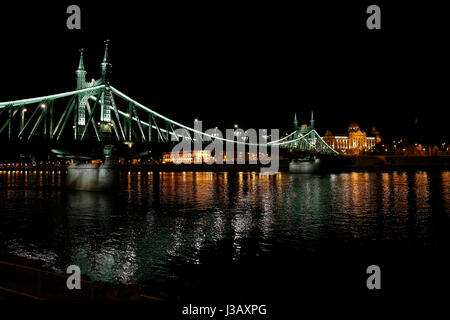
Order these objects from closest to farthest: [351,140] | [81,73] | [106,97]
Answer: [106,97], [81,73], [351,140]

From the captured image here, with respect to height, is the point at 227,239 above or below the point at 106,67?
below

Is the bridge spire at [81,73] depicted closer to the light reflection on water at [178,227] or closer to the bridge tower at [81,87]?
the bridge tower at [81,87]

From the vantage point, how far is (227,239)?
45.7ft

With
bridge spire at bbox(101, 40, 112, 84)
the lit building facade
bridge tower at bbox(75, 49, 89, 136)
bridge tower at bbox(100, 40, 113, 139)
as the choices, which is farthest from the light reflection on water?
the lit building facade

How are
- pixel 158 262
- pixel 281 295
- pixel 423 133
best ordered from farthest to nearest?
pixel 423 133
pixel 158 262
pixel 281 295

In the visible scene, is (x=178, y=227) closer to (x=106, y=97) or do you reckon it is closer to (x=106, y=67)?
(x=106, y=97)

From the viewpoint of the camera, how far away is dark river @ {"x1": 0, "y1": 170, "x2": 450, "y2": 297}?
984 centimetres

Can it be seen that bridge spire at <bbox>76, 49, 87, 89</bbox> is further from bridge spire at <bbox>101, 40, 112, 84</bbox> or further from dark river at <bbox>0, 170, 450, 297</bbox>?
dark river at <bbox>0, 170, 450, 297</bbox>

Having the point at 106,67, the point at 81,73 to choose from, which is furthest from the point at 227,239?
the point at 81,73
